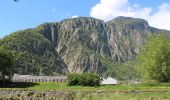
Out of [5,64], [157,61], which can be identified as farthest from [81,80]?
[5,64]

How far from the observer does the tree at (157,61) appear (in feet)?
291

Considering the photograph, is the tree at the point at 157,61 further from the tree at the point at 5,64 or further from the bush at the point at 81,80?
the tree at the point at 5,64

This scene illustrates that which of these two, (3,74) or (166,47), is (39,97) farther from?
(3,74)

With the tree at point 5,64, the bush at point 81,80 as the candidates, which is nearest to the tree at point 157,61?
the bush at point 81,80

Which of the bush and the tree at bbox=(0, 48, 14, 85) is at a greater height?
the tree at bbox=(0, 48, 14, 85)

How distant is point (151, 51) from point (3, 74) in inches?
1707

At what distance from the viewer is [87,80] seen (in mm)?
91000

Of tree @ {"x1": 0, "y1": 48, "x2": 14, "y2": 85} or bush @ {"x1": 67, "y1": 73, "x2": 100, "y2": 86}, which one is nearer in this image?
bush @ {"x1": 67, "y1": 73, "x2": 100, "y2": 86}

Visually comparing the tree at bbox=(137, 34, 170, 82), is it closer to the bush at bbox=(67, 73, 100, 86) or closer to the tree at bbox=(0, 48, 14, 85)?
the bush at bbox=(67, 73, 100, 86)

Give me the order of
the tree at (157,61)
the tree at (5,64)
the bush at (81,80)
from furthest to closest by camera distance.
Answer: the tree at (5,64)
the bush at (81,80)
the tree at (157,61)

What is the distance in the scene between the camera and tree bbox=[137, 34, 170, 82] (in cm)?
8881

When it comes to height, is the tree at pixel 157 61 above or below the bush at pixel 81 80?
above

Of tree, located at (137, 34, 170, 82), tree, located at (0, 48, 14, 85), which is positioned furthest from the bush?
tree, located at (0, 48, 14, 85)

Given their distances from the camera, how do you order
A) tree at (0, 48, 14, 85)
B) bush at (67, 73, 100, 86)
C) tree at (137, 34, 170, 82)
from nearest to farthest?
tree at (137, 34, 170, 82), bush at (67, 73, 100, 86), tree at (0, 48, 14, 85)
